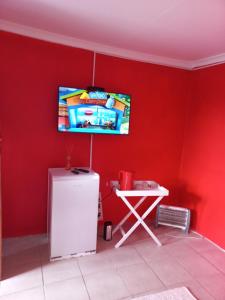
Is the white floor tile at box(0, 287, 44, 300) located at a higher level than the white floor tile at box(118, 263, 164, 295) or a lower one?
lower

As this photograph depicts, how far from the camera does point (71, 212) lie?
2.31 metres

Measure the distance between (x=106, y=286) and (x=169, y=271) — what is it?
→ 680 millimetres

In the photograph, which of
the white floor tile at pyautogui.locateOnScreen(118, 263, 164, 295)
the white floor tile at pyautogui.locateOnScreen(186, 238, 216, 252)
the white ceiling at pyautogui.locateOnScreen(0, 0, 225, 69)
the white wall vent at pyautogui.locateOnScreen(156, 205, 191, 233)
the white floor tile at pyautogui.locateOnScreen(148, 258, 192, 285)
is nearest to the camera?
the white ceiling at pyautogui.locateOnScreen(0, 0, 225, 69)

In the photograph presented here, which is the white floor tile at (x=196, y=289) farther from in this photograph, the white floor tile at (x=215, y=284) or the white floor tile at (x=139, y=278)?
the white floor tile at (x=139, y=278)

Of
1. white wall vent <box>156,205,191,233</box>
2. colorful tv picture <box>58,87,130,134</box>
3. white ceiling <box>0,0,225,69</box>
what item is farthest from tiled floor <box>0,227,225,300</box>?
white ceiling <box>0,0,225,69</box>

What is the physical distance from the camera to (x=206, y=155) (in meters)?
2.95

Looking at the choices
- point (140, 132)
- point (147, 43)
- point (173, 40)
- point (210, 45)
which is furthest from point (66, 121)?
point (210, 45)

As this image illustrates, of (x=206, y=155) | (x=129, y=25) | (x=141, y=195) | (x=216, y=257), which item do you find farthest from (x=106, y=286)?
(x=129, y=25)

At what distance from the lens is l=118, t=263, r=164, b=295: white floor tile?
1.98m

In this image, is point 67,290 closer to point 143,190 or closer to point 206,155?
point 143,190

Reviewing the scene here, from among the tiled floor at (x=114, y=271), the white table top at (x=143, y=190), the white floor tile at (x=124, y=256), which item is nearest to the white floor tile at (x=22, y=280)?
the tiled floor at (x=114, y=271)

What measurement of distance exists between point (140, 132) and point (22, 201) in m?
1.73

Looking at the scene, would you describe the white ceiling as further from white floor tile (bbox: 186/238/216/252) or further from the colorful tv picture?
white floor tile (bbox: 186/238/216/252)

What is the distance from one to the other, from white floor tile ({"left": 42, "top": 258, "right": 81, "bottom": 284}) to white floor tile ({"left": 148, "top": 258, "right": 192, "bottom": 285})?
79 cm
